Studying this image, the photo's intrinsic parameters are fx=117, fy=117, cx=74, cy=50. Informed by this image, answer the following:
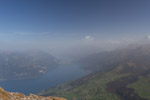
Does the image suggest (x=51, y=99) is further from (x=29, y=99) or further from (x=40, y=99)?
(x=29, y=99)

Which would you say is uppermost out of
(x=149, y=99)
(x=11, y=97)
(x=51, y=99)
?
(x=11, y=97)

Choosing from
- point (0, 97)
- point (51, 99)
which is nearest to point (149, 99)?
point (51, 99)

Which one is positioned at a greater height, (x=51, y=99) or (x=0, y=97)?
(x=0, y=97)

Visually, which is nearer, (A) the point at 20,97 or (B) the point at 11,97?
(B) the point at 11,97

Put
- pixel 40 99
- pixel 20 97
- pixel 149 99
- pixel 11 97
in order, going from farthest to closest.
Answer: pixel 149 99
pixel 40 99
pixel 20 97
pixel 11 97

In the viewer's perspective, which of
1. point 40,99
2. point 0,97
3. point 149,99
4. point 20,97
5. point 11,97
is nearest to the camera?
point 0,97

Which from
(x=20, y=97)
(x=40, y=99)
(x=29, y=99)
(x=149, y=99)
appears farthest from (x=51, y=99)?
(x=149, y=99)

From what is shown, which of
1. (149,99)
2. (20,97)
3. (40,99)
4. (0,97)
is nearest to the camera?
(0,97)

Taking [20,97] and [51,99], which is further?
[51,99]

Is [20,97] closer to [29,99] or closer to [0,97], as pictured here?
[29,99]
